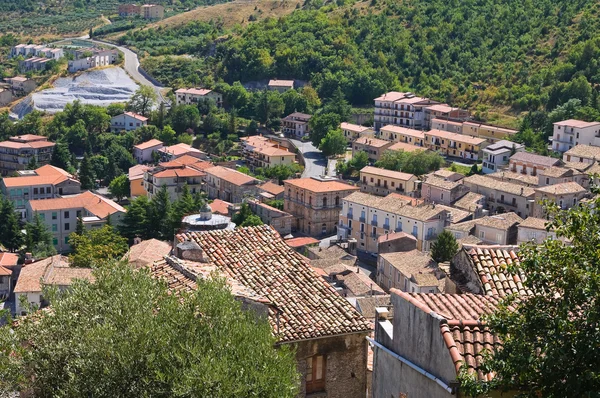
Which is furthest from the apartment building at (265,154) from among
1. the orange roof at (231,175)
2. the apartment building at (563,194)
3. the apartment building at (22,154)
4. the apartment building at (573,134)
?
the apartment building at (563,194)

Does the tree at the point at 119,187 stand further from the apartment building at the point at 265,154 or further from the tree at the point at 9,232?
the tree at the point at 9,232

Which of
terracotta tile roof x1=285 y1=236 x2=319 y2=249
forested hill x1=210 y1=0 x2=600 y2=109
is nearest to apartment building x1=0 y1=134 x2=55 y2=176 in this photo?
forested hill x1=210 y1=0 x2=600 y2=109

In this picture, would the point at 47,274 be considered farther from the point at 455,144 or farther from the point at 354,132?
the point at 354,132

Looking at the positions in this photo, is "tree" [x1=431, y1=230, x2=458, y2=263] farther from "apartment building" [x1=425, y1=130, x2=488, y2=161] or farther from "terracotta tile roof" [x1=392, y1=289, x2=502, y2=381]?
"terracotta tile roof" [x1=392, y1=289, x2=502, y2=381]

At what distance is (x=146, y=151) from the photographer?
91.4 metres

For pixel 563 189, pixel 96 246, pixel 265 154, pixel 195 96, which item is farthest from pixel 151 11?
pixel 96 246

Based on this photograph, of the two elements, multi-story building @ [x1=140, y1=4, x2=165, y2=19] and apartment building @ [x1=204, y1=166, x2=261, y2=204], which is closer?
apartment building @ [x1=204, y1=166, x2=261, y2=204]

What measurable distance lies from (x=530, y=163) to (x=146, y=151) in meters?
39.9

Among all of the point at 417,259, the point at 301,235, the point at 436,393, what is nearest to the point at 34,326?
the point at 436,393

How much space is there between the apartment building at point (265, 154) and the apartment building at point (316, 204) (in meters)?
12.2

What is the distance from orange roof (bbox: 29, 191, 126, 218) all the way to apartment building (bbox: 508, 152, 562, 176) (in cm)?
3345

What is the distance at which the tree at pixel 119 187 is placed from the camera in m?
79.9

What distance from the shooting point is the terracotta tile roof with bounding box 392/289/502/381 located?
9.46 m

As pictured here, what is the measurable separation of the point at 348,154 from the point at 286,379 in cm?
8246
